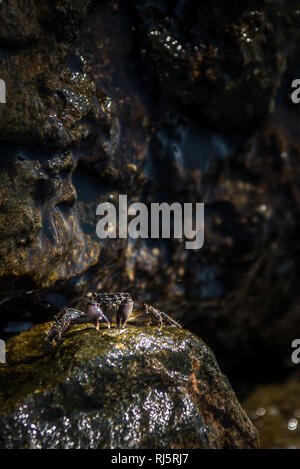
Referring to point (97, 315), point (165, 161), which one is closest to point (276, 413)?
point (97, 315)

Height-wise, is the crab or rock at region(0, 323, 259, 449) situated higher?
the crab

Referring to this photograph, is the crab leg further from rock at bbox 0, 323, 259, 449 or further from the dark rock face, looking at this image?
the dark rock face

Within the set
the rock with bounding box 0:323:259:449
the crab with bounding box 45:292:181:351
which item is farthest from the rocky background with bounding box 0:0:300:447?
the rock with bounding box 0:323:259:449

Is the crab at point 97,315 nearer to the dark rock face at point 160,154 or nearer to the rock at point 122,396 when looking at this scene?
the rock at point 122,396

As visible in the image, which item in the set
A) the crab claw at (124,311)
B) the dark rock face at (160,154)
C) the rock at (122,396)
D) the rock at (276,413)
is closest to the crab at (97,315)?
the crab claw at (124,311)

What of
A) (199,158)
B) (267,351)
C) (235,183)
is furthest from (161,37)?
(267,351)

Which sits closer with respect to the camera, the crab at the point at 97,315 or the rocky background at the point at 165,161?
the rocky background at the point at 165,161
